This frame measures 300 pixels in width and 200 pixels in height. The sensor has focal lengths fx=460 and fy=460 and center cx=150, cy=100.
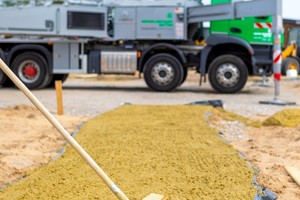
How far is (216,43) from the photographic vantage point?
13961mm

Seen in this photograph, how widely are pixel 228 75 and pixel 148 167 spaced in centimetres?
976

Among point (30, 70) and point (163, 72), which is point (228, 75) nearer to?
point (163, 72)

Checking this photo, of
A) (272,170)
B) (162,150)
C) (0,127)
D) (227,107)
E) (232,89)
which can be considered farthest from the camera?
(232,89)

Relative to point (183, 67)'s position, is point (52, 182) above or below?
below

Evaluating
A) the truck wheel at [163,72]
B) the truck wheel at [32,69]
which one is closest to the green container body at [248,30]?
the truck wheel at [163,72]

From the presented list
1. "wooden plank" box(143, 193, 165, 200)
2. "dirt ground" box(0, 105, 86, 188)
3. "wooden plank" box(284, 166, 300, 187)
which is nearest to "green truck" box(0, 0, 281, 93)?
"dirt ground" box(0, 105, 86, 188)

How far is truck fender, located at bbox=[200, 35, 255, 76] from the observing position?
13.8m

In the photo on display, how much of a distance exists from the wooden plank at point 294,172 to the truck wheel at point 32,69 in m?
11.2

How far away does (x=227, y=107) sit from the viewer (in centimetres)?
1073

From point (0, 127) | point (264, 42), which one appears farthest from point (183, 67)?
point (0, 127)

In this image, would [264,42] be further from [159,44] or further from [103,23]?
[103,23]

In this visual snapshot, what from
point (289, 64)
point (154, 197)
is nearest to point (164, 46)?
point (154, 197)

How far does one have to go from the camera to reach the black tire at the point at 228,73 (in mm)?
13891

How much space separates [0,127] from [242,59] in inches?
355
